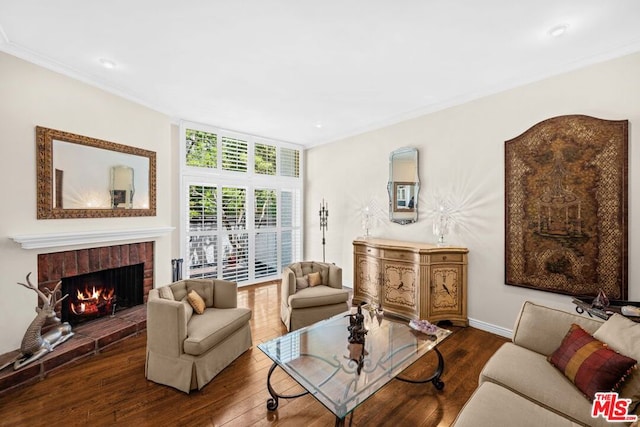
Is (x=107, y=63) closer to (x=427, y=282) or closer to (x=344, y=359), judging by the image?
(x=344, y=359)

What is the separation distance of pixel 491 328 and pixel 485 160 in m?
2.06

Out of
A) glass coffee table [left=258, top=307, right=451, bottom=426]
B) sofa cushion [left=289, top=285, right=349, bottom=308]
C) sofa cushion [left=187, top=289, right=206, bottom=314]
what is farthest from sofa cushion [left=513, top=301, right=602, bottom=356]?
sofa cushion [left=187, top=289, right=206, bottom=314]

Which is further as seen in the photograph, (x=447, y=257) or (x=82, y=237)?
(x=447, y=257)

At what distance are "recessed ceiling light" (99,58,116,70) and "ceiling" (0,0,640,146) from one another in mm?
31

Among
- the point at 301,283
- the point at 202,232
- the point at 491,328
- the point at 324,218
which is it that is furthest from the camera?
the point at 324,218

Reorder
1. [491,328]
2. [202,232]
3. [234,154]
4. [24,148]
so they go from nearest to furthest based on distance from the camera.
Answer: [24,148] < [491,328] < [202,232] < [234,154]

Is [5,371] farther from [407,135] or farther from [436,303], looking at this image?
[407,135]

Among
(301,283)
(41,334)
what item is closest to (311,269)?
(301,283)

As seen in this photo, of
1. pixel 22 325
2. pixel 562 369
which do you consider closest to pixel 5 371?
pixel 22 325

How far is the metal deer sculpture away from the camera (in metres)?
2.45

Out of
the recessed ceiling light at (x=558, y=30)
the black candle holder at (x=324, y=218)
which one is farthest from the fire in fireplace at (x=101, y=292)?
the recessed ceiling light at (x=558, y=30)

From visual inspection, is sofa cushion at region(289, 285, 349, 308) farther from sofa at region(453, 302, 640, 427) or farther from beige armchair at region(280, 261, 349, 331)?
sofa at region(453, 302, 640, 427)

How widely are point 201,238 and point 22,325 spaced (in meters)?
2.30

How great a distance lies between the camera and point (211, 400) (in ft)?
7.00
